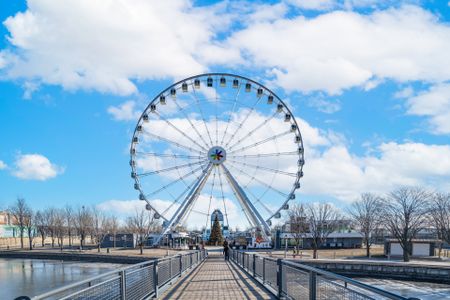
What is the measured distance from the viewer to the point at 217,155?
1667 inches

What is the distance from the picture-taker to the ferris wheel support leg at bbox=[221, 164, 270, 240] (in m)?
43.3

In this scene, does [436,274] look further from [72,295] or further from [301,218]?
[72,295]

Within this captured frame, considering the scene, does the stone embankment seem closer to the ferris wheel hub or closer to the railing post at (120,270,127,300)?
the ferris wheel hub

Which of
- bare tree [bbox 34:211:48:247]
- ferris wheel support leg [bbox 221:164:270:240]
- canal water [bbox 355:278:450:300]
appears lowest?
bare tree [bbox 34:211:48:247]

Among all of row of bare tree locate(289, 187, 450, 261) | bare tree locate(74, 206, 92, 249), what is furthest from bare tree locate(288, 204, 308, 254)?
bare tree locate(74, 206, 92, 249)

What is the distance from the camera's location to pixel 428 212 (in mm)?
59906

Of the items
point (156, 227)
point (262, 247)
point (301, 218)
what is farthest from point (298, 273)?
point (156, 227)

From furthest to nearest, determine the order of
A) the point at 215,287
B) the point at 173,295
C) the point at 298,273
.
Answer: the point at 215,287
the point at 173,295
the point at 298,273

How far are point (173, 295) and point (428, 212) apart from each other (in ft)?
178

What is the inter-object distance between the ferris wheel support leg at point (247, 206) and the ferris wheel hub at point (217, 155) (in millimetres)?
822

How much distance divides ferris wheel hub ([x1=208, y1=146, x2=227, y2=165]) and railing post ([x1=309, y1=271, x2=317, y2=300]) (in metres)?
33.4

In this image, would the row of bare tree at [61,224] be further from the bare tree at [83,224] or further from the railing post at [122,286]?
the railing post at [122,286]

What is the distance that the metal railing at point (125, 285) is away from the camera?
7.09 meters

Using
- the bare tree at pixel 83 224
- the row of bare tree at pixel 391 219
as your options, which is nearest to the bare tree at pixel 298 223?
the row of bare tree at pixel 391 219
